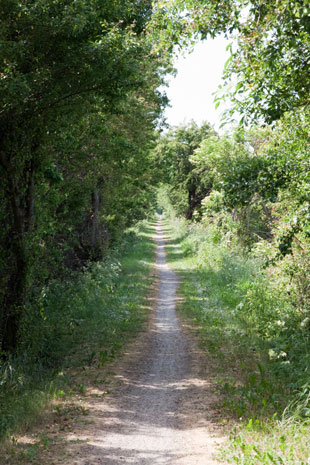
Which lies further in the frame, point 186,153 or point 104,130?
point 186,153

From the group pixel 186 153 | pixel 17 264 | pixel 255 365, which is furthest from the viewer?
pixel 186 153

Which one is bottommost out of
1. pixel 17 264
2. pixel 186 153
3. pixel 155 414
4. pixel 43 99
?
pixel 155 414

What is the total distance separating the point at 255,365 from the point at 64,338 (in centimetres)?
472

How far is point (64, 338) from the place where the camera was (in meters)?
10.7

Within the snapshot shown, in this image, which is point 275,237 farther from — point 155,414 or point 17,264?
point 17,264

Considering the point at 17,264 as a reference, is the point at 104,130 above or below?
above

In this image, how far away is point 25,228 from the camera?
9172 mm

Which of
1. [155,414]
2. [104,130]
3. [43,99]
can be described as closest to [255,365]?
[155,414]

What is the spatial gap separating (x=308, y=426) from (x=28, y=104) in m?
6.77

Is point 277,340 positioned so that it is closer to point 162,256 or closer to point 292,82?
point 292,82

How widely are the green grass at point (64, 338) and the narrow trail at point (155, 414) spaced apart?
0.76 m

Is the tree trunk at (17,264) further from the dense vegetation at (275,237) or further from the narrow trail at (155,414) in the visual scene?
the dense vegetation at (275,237)

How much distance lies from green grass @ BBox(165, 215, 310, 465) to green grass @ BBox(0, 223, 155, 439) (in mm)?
2031

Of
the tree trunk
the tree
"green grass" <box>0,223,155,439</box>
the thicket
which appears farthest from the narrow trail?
the tree
